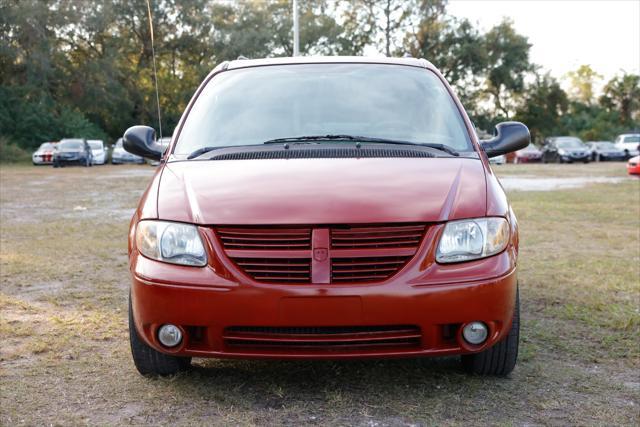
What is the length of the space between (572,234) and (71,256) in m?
5.64

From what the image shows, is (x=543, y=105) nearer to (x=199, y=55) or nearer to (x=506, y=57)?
(x=506, y=57)

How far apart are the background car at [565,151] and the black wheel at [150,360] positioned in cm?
3928

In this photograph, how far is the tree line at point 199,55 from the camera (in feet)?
144

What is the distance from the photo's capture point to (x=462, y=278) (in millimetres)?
3107

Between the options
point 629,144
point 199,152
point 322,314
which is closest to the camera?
point 322,314

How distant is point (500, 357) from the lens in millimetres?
3576

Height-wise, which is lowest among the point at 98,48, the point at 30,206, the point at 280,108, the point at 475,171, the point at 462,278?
the point at 30,206

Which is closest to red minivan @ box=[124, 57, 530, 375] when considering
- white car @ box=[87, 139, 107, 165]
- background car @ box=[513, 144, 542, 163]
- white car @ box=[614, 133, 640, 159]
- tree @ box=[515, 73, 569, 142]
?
white car @ box=[87, 139, 107, 165]

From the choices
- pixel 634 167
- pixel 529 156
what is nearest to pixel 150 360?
pixel 634 167

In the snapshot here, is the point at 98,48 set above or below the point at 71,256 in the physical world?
above

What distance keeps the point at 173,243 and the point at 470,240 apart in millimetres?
1245

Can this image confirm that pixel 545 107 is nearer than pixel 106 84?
No

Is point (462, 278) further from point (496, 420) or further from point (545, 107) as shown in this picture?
point (545, 107)

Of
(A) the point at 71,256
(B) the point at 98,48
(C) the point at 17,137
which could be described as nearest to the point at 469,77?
(B) the point at 98,48
